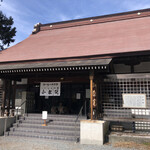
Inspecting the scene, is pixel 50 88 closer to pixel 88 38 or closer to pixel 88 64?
pixel 88 64

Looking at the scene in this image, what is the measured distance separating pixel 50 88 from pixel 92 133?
424 cm

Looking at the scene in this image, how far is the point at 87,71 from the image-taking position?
773 cm

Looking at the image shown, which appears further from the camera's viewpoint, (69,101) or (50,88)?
(69,101)

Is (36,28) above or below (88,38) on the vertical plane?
above

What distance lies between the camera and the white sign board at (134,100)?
6770mm

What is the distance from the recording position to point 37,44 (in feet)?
41.4

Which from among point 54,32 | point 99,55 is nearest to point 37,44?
point 54,32

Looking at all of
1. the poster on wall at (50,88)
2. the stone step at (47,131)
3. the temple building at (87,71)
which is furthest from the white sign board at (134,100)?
the poster on wall at (50,88)

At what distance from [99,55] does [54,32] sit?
7.66m

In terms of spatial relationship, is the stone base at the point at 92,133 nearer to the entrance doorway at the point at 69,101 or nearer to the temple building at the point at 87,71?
the temple building at the point at 87,71

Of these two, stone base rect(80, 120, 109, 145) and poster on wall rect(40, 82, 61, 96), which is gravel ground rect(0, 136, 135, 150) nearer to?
stone base rect(80, 120, 109, 145)

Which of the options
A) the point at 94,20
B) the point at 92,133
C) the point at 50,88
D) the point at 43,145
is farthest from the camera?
the point at 94,20

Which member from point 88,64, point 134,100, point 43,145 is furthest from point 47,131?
point 134,100

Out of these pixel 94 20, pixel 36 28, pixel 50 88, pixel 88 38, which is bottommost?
pixel 50 88
